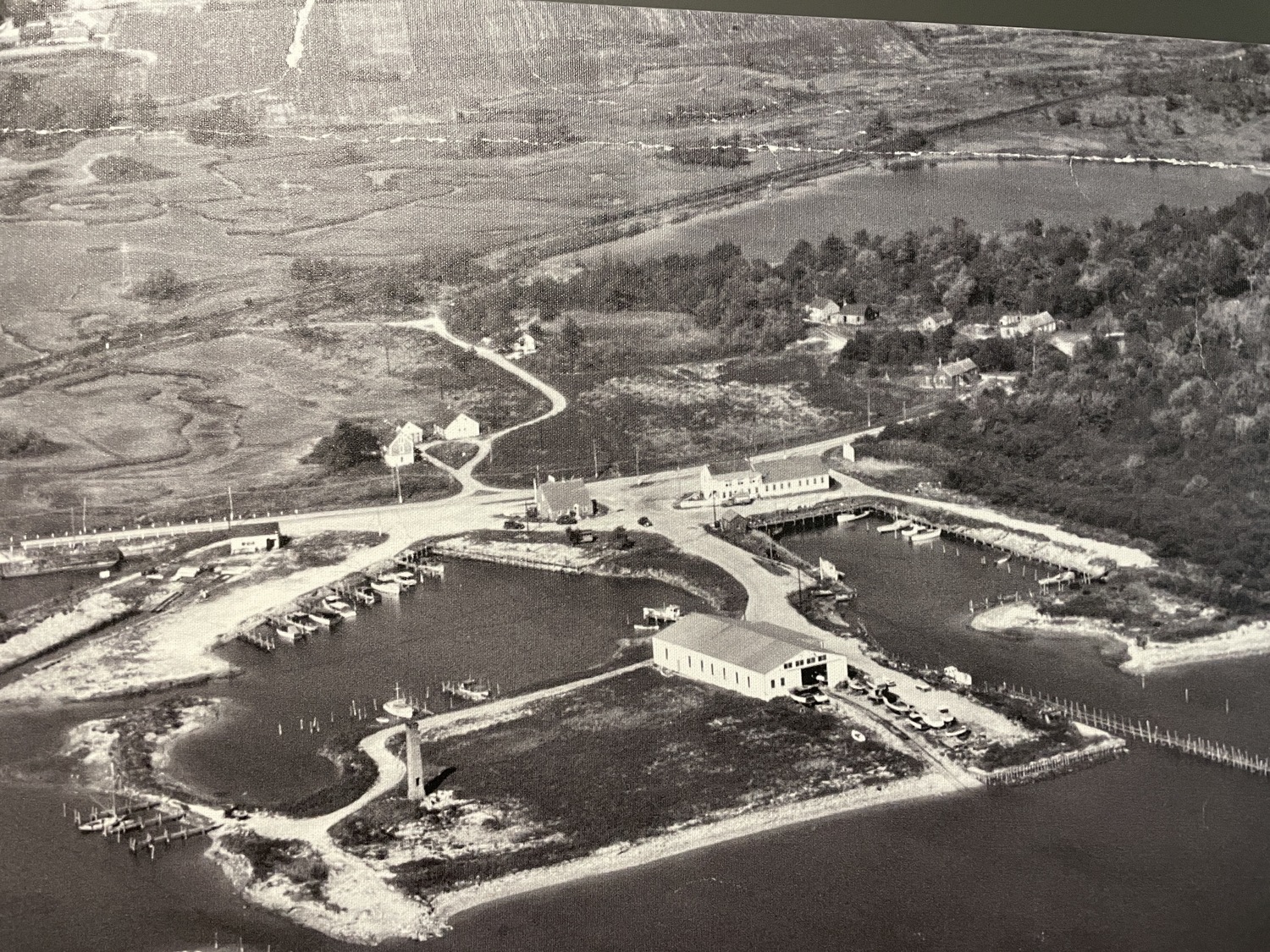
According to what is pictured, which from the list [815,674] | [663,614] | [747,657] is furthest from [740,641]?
[663,614]

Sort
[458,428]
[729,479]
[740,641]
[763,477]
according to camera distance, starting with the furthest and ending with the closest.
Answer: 1. [763,477]
2. [729,479]
3. [458,428]
4. [740,641]

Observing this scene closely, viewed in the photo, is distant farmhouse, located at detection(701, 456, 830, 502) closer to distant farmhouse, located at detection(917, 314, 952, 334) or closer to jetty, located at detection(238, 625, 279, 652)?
distant farmhouse, located at detection(917, 314, 952, 334)

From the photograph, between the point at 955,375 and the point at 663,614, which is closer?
the point at 663,614

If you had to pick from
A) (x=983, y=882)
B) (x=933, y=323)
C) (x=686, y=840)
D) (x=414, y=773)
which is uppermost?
(x=933, y=323)

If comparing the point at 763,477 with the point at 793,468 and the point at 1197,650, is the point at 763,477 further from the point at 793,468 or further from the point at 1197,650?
the point at 1197,650

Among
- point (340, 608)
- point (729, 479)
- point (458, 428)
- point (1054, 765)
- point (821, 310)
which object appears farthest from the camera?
point (821, 310)

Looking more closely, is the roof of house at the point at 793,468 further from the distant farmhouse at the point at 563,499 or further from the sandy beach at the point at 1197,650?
the sandy beach at the point at 1197,650

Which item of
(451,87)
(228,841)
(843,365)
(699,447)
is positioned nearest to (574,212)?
(451,87)
